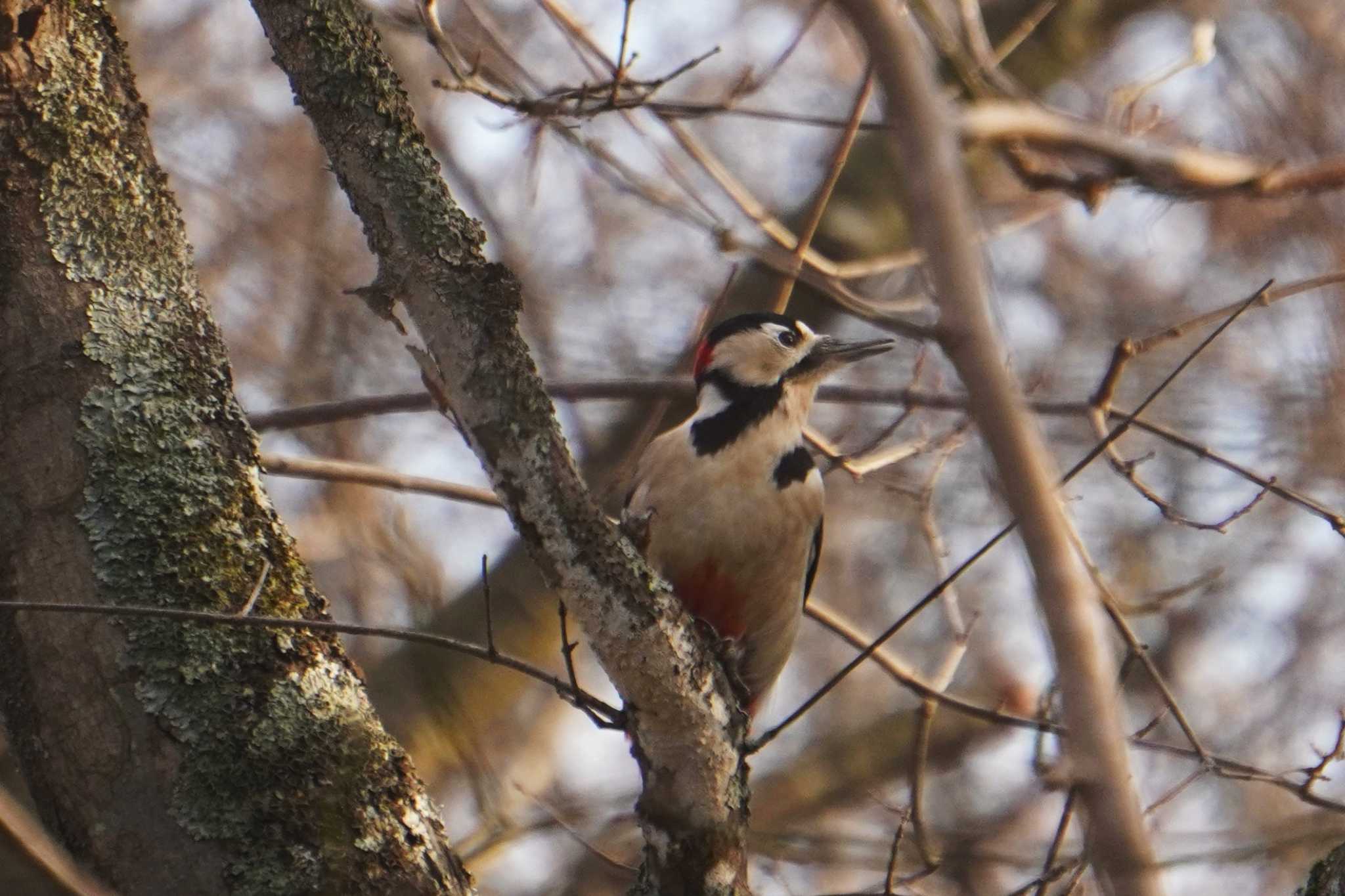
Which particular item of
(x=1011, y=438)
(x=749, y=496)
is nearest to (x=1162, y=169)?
(x=749, y=496)

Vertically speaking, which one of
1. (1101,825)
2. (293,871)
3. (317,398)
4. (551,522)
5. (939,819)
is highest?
(317,398)

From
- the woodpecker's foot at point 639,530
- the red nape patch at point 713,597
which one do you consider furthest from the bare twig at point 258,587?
the red nape patch at point 713,597

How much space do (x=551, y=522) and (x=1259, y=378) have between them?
6.02 m

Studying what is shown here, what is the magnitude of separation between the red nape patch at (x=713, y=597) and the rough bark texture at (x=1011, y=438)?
305 centimetres

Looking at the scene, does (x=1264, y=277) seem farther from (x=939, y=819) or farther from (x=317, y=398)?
(x=317, y=398)

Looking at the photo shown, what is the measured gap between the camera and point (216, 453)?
2867 mm

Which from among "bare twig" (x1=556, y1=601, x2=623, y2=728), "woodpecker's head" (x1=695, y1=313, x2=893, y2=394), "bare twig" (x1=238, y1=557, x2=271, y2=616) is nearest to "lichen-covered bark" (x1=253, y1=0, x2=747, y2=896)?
"bare twig" (x1=556, y1=601, x2=623, y2=728)

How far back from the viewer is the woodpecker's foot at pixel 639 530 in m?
2.97

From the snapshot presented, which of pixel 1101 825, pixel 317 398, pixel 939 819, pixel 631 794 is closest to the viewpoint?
pixel 1101 825

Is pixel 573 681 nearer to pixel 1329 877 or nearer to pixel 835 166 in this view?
pixel 1329 877

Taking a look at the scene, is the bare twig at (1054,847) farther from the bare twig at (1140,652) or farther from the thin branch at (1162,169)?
the thin branch at (1162,169)

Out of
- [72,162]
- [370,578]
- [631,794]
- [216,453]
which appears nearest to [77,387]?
[216,453]

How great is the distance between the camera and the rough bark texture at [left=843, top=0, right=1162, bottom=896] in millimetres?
1101

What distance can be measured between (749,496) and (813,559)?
618 millimetres
